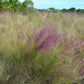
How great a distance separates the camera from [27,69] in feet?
6.71

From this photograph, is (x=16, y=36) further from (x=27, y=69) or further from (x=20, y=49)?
(x=27, y=69)

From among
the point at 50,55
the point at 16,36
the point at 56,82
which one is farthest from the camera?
the point at 16,36

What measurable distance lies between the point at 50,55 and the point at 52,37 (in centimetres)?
27

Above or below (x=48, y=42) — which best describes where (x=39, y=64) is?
below

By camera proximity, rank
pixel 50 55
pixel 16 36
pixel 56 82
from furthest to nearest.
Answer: pixel 16 36, pixel 50 55, pixel 56 82

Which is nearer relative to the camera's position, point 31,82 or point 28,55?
point 31,82

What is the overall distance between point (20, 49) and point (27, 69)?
12.7 inches

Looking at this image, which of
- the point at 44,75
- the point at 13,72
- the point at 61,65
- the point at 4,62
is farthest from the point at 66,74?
the point at 4,62

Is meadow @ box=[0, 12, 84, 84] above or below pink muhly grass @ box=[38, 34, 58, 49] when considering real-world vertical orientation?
below

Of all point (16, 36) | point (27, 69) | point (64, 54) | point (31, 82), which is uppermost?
point (16, 36)

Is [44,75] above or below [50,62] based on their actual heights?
below

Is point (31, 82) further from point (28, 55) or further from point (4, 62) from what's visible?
point (4, 62)

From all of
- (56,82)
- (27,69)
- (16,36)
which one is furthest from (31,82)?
(16,36)

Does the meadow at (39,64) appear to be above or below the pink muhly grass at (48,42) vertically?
below
